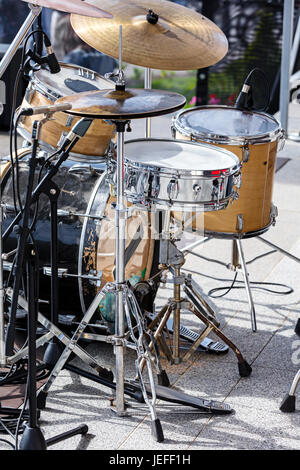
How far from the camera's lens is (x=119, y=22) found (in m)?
3.29

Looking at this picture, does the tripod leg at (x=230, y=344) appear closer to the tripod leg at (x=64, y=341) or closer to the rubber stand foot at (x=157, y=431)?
the tripod leg at (x=64, y=341)

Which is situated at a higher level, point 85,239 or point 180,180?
point 180,180

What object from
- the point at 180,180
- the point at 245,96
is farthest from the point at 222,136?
the point at 180,180

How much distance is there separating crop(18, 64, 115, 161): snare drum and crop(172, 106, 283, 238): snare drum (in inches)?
17.3

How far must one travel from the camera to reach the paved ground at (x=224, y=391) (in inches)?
120

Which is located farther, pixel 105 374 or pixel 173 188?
pixel 105 374

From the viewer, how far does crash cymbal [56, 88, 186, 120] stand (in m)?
2.74

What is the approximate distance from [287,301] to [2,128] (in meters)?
4.21

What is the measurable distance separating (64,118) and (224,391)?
1445mm

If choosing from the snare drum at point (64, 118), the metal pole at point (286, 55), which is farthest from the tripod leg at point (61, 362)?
the metal pole at point (286, 55)

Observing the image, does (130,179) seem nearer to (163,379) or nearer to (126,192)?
(126,192)

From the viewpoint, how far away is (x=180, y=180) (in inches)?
119
